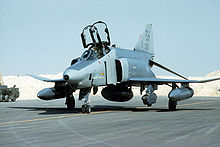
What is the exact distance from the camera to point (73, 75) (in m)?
14.1

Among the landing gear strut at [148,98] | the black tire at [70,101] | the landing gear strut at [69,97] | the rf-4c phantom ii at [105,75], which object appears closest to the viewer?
the rf-4c phantom ii at [105,75]

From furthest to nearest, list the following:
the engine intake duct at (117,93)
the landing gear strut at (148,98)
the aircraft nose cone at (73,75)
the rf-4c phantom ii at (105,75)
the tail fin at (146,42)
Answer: the tail fin at (146,42) → the engine intake duct at (117,93) → the landing gear strut at (148,98) → the rf-4c phantom ii at (105,75) → the aircraft nose cone at (73,75)

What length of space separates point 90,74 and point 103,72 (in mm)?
1214

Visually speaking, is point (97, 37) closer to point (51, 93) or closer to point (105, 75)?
point (105, 75)

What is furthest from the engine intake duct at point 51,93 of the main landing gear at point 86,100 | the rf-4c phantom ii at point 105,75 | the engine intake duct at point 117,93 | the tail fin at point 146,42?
the tail fin at point 146,42

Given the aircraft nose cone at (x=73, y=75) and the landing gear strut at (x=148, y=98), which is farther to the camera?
the landing gear strut at (x=148, y=98)

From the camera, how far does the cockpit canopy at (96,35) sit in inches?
672

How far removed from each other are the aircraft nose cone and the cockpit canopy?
9.93ft

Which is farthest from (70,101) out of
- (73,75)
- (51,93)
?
(73,75)

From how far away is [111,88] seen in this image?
1898cm

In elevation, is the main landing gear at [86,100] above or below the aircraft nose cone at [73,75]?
below

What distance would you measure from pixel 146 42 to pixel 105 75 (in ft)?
26.4

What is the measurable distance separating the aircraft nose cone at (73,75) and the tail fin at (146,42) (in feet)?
28.7

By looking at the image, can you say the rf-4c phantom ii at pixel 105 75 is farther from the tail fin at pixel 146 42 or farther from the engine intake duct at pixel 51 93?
the tail fin at pixel 146 42
